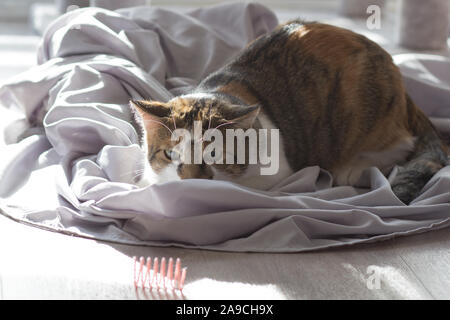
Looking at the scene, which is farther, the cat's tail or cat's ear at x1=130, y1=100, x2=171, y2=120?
the cat's tail

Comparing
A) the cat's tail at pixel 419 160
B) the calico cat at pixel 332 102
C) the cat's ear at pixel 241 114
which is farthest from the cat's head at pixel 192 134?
the cat's tail at pixel 419 160

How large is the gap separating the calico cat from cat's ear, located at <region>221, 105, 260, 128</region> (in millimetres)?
183

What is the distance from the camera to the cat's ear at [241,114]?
1.85 metres

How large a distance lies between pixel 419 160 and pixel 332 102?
32cm

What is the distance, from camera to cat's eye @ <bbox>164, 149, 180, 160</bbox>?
186 cm

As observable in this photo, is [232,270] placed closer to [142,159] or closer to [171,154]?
[171,154]

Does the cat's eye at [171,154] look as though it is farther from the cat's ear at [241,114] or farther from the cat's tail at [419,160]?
the cat's tail at [419,160]

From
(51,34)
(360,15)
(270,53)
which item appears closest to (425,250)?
(270,53)

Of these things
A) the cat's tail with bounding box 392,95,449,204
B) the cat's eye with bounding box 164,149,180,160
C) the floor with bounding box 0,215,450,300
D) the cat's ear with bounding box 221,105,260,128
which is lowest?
the floor with bounding box 0,215,450,300

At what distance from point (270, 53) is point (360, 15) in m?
2.56

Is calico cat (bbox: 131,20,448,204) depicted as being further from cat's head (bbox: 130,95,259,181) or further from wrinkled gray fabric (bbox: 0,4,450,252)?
cat's head (bbox: 130,95,259,181)

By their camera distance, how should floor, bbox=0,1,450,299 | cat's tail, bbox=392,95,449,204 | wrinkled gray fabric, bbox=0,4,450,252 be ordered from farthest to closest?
cat's tail, bbox=392,95,449,204, wrinkled gray fabric, bbox=0,4,450,252, floor, bbox=0,1,450,299

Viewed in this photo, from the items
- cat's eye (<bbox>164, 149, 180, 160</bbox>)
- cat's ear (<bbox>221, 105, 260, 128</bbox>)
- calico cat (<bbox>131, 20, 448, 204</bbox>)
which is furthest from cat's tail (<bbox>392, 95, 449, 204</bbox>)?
cat's eye (<bbox>164, 149, 180, 160</bbox>)

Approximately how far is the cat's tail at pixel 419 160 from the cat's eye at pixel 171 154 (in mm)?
646
